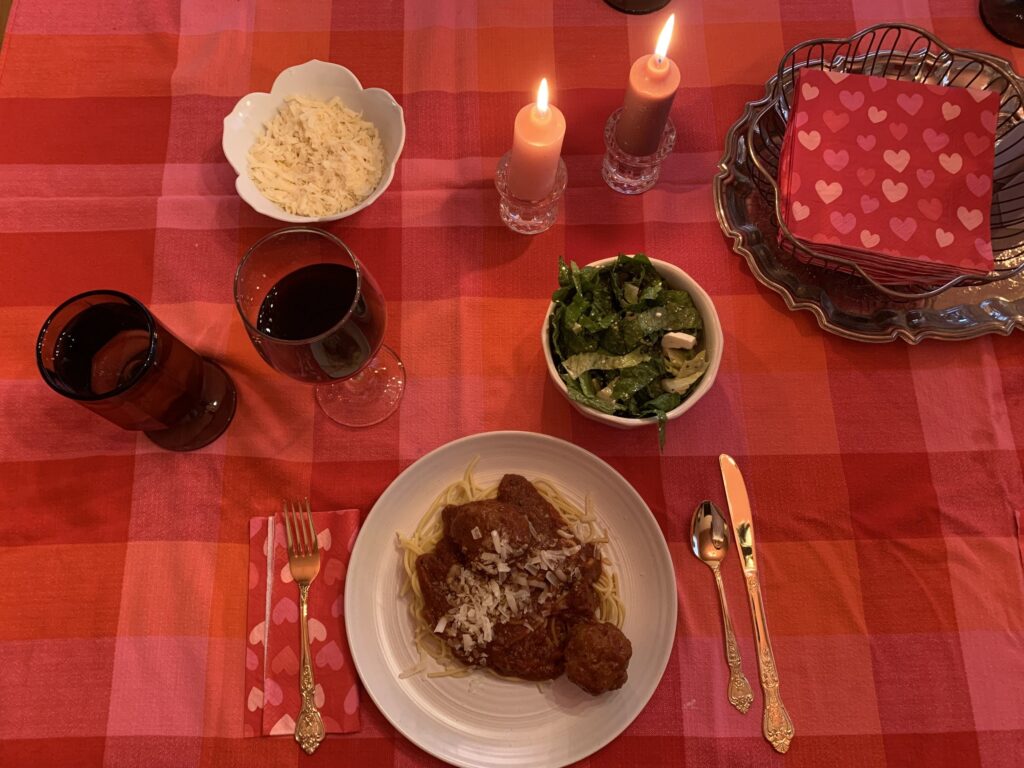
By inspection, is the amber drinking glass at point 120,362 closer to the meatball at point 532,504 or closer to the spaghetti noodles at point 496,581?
the spaghetti noodles at point 496,581

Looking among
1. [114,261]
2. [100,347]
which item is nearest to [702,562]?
[100,347]

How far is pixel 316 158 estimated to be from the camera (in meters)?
1.50

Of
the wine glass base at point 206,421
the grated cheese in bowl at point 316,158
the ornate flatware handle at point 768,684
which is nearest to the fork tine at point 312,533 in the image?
the wine glass base at point 206,421

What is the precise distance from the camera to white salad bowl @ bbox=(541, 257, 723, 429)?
128 centimetres

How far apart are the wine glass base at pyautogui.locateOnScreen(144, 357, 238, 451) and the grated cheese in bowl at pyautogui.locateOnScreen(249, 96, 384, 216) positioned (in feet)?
1.29

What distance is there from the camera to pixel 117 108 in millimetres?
1628

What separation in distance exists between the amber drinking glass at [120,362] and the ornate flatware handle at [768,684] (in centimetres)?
118

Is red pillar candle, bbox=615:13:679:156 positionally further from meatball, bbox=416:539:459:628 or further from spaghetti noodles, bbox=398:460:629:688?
meatball, bbox=416:539:459:628

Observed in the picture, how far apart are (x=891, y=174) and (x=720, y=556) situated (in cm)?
87

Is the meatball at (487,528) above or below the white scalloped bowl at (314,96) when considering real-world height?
below

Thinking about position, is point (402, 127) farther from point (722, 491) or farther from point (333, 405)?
point (722, 491)

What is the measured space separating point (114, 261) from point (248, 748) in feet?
3.48

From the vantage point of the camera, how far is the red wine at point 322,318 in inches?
45.9

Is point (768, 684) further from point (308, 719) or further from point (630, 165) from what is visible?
point (630, 165)
